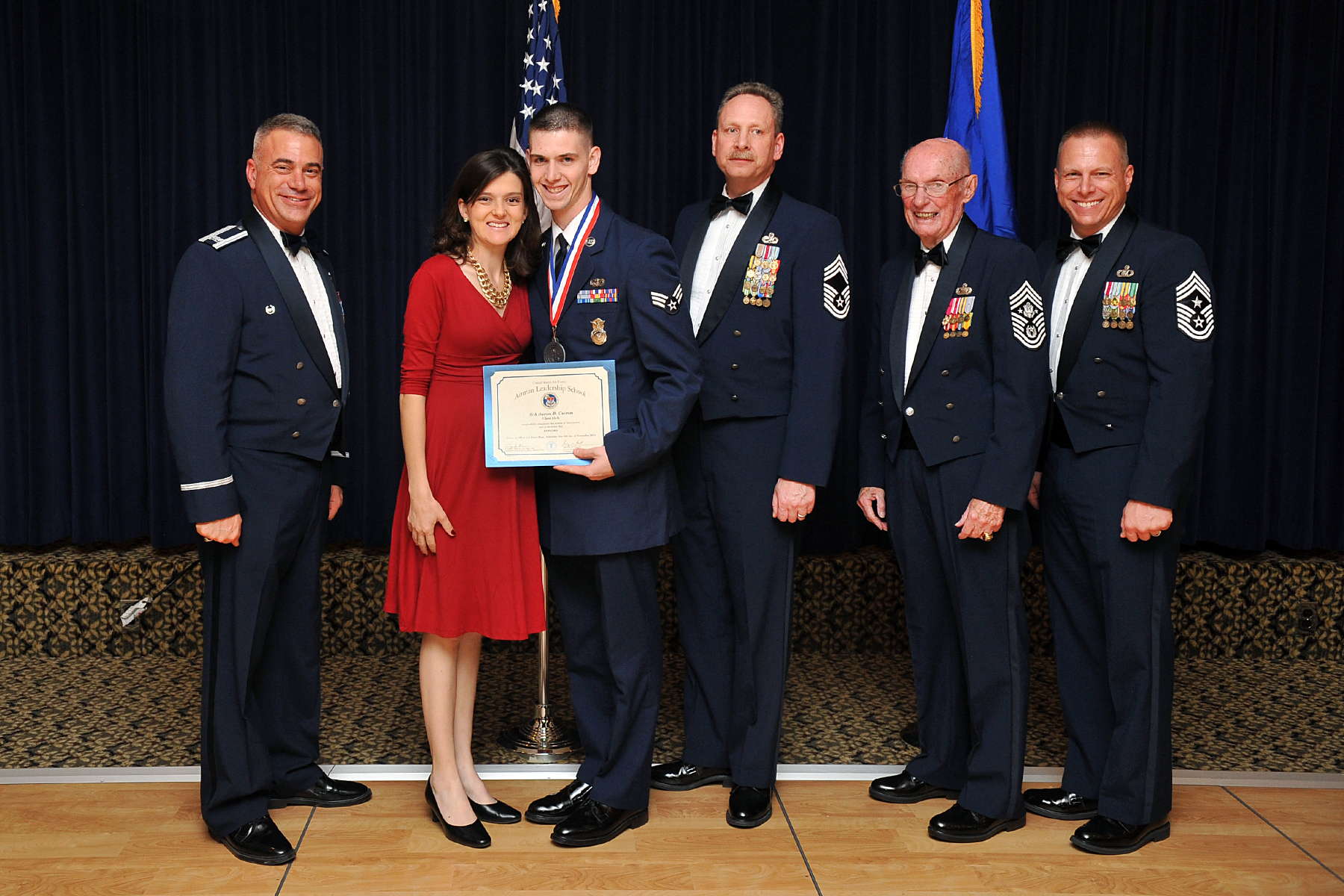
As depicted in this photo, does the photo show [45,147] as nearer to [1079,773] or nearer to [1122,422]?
[1122,422]

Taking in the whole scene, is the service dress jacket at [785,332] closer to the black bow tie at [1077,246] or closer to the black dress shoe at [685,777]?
the black bow tie at [1077,246]

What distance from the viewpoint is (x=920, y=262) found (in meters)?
2.87

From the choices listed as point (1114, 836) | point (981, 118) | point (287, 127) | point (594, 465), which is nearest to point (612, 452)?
point (594, 465)

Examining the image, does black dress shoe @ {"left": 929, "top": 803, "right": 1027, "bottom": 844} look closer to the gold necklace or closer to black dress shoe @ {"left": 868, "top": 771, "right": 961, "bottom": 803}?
black dress shoe @ {"left": 868, "top": 771, "right": 961, "bottom": 803}

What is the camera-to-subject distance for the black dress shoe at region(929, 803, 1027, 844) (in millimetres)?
2707

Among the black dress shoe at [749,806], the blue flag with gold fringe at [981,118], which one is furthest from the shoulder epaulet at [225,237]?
the blue flag with gold fringe at [981,118]

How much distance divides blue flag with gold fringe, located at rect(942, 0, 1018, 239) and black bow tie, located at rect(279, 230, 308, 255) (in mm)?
2278

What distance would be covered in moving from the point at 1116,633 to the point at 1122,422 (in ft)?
1.80

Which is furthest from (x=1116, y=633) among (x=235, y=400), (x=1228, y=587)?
(x=235, y=400)

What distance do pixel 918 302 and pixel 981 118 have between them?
133 centimetres

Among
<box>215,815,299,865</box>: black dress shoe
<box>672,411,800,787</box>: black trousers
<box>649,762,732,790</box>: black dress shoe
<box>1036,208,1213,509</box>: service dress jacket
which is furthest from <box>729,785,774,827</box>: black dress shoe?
<box>1036,208,1213,509</box>: service dress jacket

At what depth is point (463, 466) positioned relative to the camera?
8.45 feet

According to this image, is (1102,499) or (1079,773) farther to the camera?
(1079,773)

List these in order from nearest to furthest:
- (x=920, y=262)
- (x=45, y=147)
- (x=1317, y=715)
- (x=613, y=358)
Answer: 1. (x=613, y=358)
2. (x=920, y=262)
3. (x=1317, y=715)
4. (x=45, y=147)
